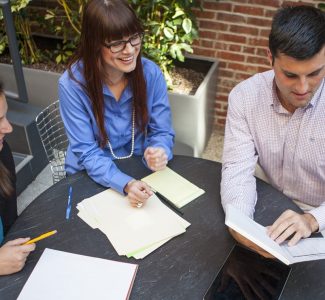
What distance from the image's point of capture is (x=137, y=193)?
154 cm

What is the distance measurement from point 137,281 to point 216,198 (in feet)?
1.63

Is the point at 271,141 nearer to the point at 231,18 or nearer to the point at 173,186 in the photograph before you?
the point at 173,186

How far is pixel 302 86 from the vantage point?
148cm

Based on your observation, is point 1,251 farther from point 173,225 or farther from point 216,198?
point 216,198

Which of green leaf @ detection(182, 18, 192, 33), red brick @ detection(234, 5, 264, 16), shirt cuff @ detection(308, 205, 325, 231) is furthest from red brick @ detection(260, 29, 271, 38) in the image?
shirt cuff @ detection(308, 205, 325, 231)

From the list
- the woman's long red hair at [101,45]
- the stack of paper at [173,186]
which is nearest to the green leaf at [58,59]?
the woman's long red hair at [101,45]

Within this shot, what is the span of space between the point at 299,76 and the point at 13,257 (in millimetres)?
1172

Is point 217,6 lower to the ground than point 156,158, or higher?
higher

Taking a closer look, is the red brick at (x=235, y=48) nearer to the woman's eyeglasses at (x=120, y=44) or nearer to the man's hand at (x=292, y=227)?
the woman's eyeglasses at (x=120, y=44)

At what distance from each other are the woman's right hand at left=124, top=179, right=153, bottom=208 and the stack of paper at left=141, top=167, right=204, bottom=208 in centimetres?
8

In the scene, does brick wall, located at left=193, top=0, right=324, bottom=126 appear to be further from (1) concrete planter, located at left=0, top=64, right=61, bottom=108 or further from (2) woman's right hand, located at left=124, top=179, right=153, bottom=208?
(2) woman's right hand, located at left=124, top=179, right=153, bottom=208

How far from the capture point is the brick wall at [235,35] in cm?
293

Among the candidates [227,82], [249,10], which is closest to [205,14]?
[249,10]

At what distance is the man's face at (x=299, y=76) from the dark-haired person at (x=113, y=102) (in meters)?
0.58
